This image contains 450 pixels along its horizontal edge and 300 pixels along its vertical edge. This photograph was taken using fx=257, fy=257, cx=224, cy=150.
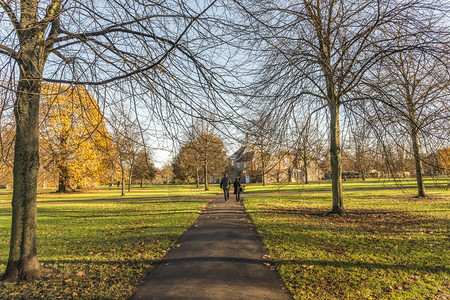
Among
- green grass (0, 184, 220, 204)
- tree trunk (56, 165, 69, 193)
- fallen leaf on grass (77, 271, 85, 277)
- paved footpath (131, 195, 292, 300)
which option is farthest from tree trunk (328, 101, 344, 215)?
tree trunk (56, 165, 69, 193)

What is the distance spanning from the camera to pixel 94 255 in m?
6.02

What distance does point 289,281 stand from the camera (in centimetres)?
418

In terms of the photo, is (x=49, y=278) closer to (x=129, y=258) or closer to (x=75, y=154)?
(x=129, y=258)

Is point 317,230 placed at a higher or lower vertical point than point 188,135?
lower

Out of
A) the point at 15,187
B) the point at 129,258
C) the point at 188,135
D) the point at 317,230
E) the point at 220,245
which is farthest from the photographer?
the point at 317,230

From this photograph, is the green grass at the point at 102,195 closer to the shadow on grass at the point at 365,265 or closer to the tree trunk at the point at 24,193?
the tree trunk at the point at 24,193

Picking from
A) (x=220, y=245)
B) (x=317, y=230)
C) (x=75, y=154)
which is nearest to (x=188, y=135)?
(x=220, y=245)

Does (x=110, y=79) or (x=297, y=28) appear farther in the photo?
(x=297, y=28)

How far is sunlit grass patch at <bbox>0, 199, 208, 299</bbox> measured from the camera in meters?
4.10

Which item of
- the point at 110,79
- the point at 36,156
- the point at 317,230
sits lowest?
the point at 317,230

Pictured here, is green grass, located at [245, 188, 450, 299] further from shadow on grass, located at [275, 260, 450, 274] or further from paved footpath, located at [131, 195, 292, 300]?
paved footpath, located at [131, 195, 292, 300]

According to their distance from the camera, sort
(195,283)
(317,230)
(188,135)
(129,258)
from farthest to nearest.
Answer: (317,230)
(129,258)
(195,283)
(188,135)

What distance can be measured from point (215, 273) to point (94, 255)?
3275mm

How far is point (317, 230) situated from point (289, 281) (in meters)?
4.34
